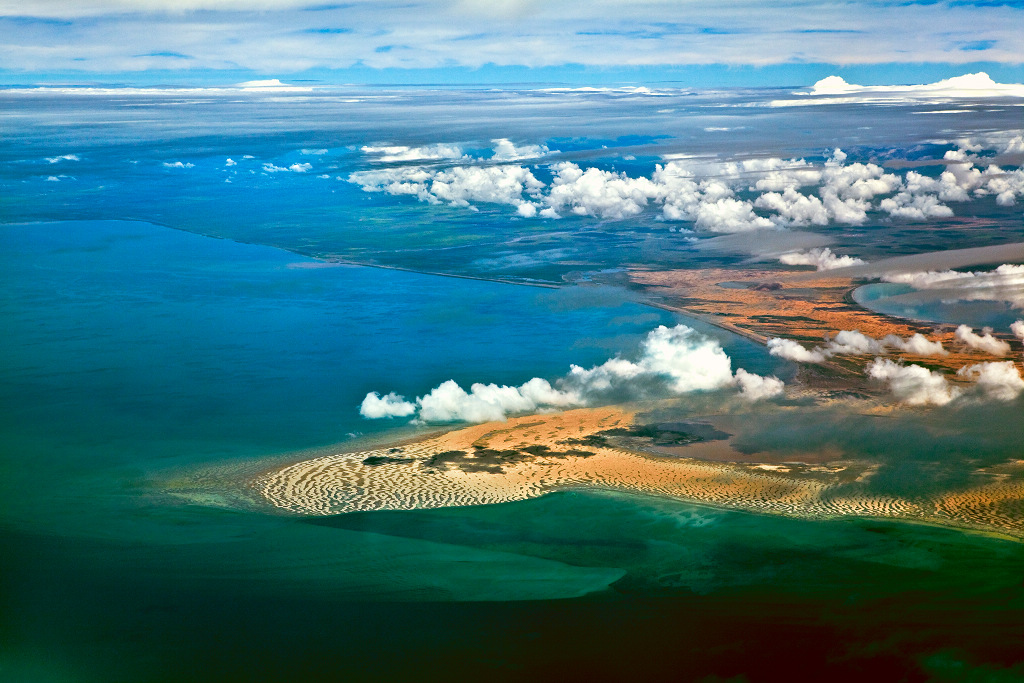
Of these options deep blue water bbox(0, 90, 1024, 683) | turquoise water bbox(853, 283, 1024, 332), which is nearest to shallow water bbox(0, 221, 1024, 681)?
deep blue water bbox(0, 90, 1024, 683)

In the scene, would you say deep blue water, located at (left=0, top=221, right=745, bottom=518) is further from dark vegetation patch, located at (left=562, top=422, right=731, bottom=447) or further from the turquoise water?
the turquoise water

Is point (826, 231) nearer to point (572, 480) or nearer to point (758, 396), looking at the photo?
point (758, 396)

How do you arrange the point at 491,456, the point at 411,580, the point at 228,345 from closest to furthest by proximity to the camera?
1. the point at 411,580
2. the point at 491,456
3. the point at 228,345

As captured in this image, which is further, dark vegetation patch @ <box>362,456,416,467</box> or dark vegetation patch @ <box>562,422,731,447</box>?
dark vegetation patch @ <box>562,422,731,447</box>

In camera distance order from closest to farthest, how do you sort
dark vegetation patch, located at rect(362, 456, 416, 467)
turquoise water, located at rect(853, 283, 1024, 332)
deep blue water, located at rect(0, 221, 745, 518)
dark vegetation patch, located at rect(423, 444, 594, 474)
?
dark vegetation patch, located at rect(423, 444, 594, 474) < dark vegetation patch, located at rect(362, 456, 416, 467) < deep blue water, located at rect(0, 221, 745, 518) < turquoise water, located at rect(853, 283, 1024, 332)

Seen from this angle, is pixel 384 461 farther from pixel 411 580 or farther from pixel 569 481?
pixel 411 580

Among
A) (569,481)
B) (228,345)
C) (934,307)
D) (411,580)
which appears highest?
(228,345)

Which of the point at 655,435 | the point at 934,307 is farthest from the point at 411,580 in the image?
the point at 934,307
